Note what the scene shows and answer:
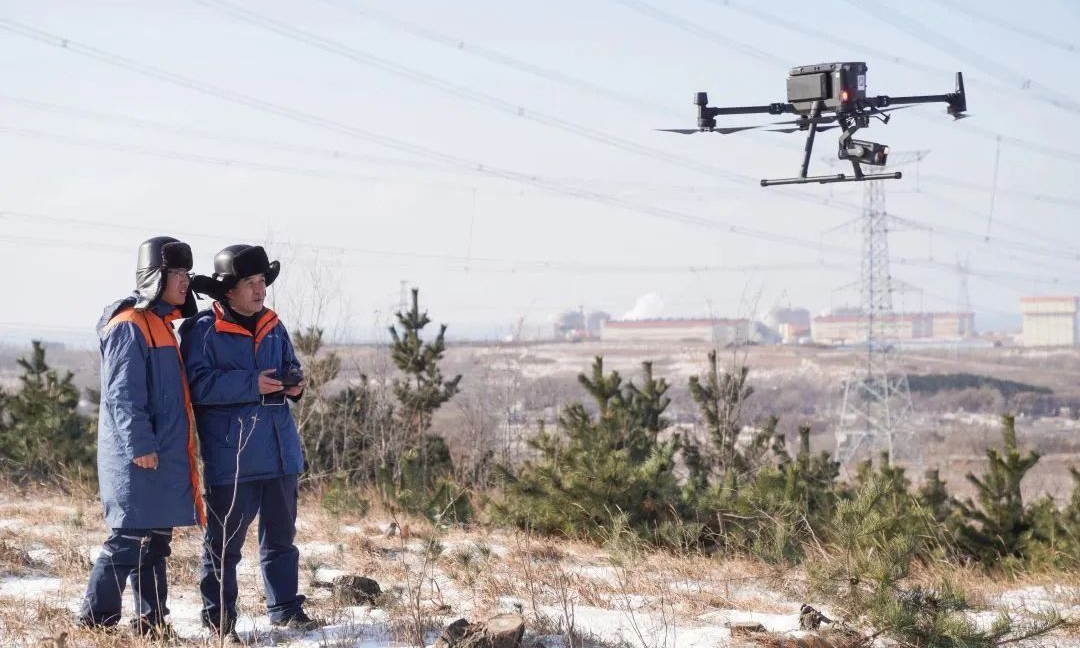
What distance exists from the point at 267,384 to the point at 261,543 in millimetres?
802

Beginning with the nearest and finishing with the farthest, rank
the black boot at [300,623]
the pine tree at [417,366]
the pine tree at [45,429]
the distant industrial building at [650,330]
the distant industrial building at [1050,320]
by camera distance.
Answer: the black boot at [300,623], the pine tree at [45,429], the pine tree at [417,366], the distant industrial building at [650,330], the distant industrial building at [1050,320]

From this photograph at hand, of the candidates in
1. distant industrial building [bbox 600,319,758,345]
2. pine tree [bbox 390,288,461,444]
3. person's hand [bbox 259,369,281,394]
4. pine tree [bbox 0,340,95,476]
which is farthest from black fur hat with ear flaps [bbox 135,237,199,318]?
distant industrial building [bbox 600,319,758,345]

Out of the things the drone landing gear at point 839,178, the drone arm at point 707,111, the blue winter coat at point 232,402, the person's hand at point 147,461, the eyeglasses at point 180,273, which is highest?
the drone arm at point 707,111

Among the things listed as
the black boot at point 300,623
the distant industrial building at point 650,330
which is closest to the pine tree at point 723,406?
the black boot at point 300,623

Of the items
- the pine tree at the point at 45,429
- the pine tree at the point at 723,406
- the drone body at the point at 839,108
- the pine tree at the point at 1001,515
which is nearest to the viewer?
the drone body at the point at 839,108

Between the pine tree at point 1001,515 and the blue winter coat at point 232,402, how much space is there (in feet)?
18.8

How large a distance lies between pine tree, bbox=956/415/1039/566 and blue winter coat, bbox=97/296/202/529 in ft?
20.1

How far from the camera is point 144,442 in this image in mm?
4859

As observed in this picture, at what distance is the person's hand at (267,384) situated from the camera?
16.8 ft

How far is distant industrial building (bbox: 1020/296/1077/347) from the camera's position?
101 metres

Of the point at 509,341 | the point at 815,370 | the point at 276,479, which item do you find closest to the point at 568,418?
the point at 276,479

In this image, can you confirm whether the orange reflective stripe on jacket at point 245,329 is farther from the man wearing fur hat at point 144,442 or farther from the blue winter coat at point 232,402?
the man wearing fur hat at point 144,442

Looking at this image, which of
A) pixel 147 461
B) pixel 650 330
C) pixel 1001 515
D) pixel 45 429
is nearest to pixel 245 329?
pixel 147 461

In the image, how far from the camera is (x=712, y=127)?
748 cm
